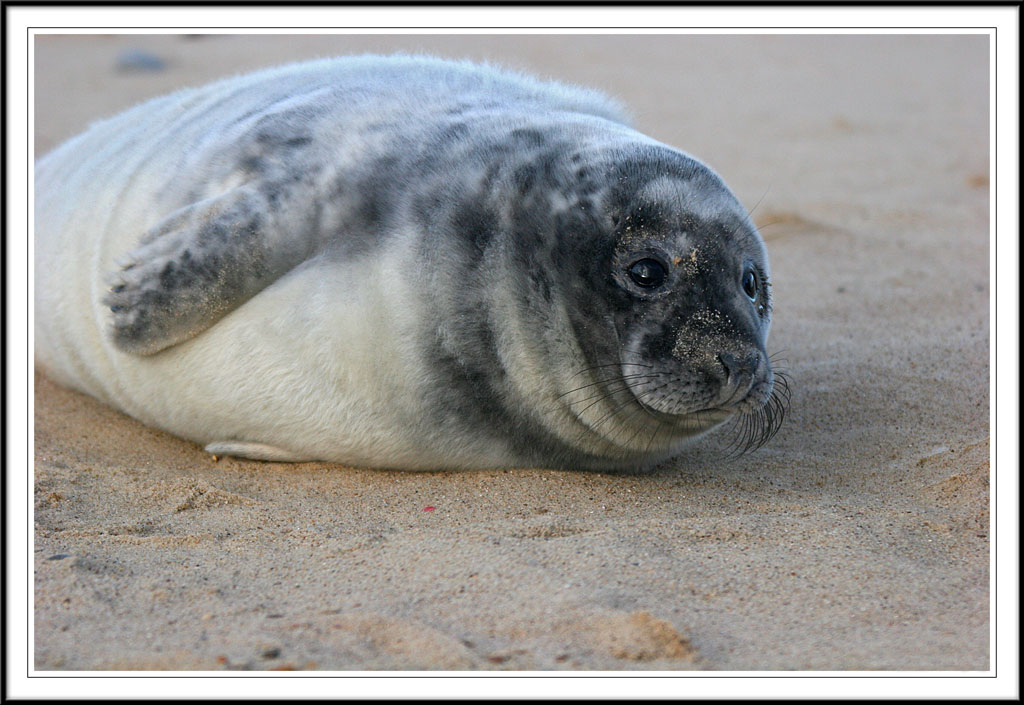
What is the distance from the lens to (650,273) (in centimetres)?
→ 300

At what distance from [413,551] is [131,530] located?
787 mm

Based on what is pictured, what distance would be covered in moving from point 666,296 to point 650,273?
7 cm

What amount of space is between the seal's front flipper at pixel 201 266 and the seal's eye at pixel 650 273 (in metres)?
0.97

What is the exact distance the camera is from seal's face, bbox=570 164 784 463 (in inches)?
117

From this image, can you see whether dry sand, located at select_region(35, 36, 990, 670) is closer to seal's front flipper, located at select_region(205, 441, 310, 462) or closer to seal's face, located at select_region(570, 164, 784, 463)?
seal's front flipper, located at select_region(205, 441, 310, 462)

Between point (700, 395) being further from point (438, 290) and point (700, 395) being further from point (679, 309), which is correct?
point (438, 290)

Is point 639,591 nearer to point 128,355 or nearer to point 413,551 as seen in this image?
point 413,551

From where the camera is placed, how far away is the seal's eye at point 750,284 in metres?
3.12

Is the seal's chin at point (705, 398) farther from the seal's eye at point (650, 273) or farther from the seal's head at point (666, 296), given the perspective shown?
the seal's eye at point (650, 273)

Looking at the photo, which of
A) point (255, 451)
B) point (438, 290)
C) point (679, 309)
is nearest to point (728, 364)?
point (679, 309)

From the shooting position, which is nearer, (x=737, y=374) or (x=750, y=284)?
(x=737, y=374)

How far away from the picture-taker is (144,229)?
3.56 meters

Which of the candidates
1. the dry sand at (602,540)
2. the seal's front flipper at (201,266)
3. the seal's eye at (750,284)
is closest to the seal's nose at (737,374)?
the seal's eye at (750,284)

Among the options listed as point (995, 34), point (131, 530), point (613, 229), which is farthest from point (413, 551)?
point (995, 34)
